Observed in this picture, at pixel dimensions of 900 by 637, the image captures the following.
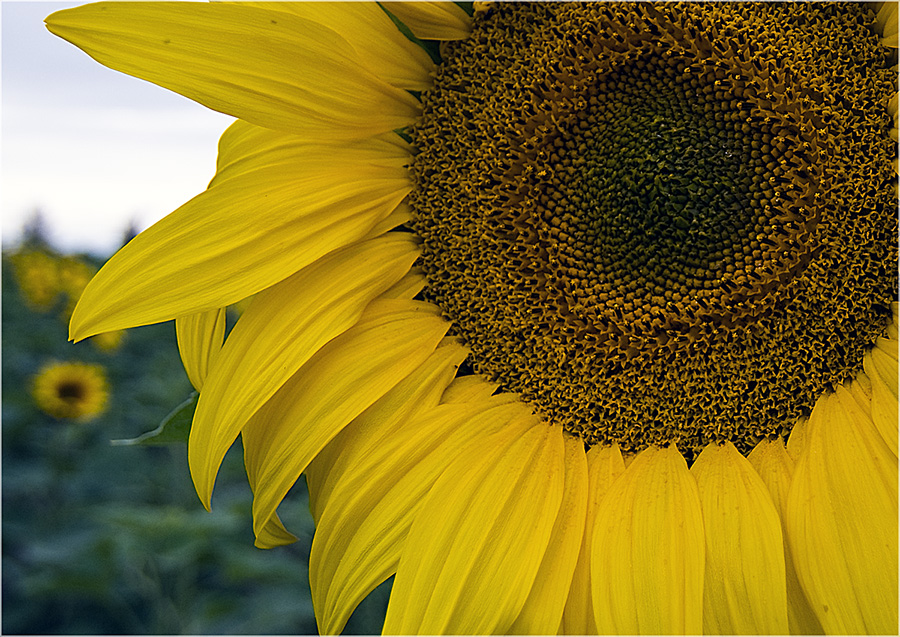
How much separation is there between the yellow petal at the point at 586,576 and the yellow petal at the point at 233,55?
66 centimetres

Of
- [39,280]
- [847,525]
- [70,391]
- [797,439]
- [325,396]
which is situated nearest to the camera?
[847,525]

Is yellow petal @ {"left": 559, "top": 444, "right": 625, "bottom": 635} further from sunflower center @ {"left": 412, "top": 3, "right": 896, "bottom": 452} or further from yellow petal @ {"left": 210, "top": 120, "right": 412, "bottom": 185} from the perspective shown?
yellow petal @ {"left": 210, "top": 120, "right": 412, "bottom": 185}

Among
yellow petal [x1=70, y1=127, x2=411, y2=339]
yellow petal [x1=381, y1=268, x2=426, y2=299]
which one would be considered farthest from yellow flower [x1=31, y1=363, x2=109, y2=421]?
yellow petal [x1=381, y1=268, x2=426, y2=299]

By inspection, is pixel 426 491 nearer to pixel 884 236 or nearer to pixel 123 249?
pixel 123 249

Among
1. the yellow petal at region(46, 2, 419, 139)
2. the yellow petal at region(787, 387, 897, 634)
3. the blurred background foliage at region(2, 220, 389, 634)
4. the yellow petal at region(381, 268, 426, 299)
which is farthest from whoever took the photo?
the blurred background foliage at region(2, 220, 389, 634)

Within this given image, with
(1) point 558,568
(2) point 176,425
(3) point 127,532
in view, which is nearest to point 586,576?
(1) point 558,568

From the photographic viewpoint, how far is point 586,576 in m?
1.09

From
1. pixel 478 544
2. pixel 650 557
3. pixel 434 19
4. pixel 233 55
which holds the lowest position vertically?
pixel 478 544

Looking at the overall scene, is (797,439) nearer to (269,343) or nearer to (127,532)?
(269,343)

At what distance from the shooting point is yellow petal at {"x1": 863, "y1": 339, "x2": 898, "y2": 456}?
96 cm

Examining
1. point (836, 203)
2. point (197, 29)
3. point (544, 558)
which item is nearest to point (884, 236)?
point (836, 203)

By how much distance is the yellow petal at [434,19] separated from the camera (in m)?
1.12

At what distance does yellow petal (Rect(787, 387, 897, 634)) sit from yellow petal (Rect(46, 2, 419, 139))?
82cm

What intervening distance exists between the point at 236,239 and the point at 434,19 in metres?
0.44
